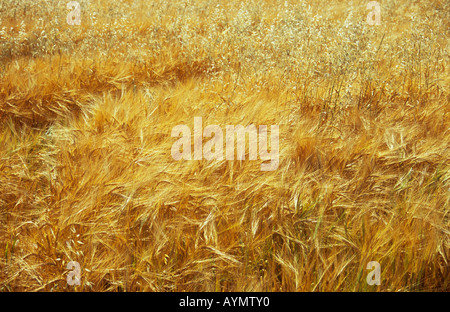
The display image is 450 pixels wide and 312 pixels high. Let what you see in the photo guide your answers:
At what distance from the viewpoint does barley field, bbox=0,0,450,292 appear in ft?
4.03

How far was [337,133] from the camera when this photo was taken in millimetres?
1936

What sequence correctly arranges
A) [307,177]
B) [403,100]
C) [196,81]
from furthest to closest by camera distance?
1. [196,81]
2. [403,100]
3. [307,177]

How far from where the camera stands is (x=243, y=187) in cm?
150

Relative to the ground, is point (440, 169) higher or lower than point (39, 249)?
higher

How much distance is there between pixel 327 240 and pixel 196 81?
1.93 m

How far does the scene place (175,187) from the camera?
4.84 ft

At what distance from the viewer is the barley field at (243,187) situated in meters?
1.23

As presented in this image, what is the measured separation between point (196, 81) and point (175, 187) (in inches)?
64.0
